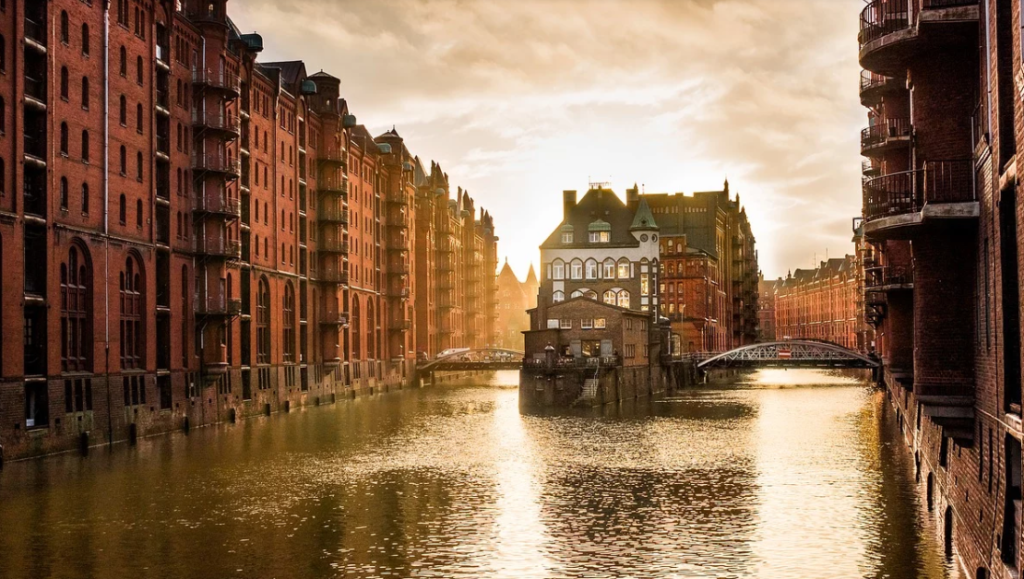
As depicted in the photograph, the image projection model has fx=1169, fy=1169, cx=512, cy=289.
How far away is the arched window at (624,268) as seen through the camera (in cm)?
11862

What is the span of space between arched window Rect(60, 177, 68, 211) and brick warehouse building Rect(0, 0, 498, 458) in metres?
0.17

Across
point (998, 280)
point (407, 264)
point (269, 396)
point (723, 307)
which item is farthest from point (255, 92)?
point (723, 307)

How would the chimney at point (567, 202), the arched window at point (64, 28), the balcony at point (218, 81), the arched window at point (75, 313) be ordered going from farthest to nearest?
the chimney at point (567, 202) < the balcony at point (218, 81) < the arched window at point (75, 313) < the arched window at point (64, 28)

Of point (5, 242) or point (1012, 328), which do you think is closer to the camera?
point (1012, 328)

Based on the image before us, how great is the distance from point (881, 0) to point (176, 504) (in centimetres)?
2255

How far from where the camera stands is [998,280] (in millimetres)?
16766

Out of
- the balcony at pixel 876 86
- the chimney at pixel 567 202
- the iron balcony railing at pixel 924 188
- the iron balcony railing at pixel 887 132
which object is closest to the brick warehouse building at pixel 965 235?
the iron balcony railing at pixel 924 188

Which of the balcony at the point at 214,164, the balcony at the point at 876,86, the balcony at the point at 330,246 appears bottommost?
the balcony at the point at 330,246

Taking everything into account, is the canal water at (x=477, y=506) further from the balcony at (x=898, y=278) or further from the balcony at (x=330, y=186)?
the balcony at (x=330, y=186)

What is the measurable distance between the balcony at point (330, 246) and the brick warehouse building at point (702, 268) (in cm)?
4531

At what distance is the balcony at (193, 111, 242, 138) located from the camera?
5988 cm

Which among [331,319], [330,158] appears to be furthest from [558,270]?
[330,158]

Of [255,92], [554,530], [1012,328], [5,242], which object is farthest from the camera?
[255,92]

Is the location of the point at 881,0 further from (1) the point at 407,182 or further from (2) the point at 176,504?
(1) the point at 407,182
